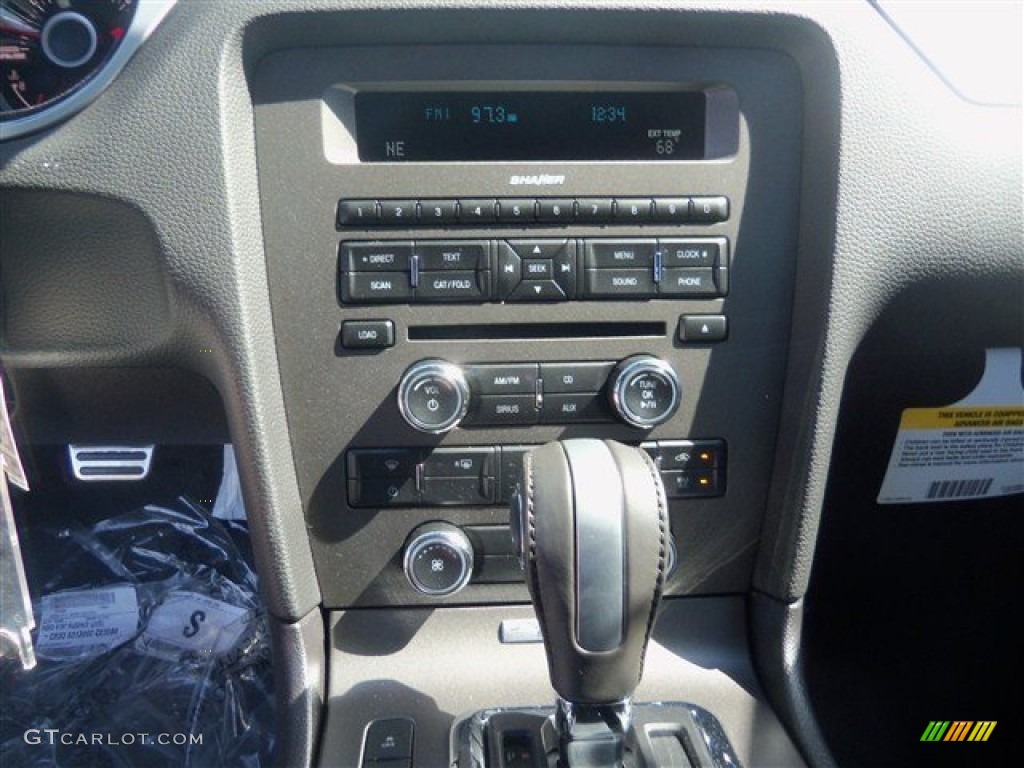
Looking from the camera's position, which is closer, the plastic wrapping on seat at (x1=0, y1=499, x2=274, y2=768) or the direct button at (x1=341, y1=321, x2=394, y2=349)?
the direct button at (x1=341, y1=321, x2=394, y2=349)

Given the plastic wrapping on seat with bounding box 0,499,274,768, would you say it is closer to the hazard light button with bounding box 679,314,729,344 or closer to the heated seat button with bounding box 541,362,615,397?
the heated seat button with bounding box 541,362,615,397

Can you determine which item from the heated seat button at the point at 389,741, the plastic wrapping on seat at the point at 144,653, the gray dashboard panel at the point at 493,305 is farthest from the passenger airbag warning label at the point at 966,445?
the plastic wrapping on seat at the point at 144,653

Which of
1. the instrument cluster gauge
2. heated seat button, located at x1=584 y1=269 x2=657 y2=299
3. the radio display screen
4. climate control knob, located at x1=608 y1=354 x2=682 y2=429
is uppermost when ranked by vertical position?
the instrument cluster gauge

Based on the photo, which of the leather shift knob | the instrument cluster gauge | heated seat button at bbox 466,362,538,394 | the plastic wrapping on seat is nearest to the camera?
the leather shift knob

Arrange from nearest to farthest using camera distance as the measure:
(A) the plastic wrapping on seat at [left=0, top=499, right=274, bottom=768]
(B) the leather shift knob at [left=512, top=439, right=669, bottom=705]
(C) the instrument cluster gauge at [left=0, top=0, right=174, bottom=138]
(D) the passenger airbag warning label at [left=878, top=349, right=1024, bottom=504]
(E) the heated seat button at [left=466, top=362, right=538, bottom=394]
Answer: (B) the leather shift knob at [left=512, top=439, right=669, bottom=705] < (C) the instrument cluster gauge at [left=0, top=0, right=174, bottom=138] < (E) the heated seat button at [left=466, top=362, right=538, bottom=394] < (D) the passenger airbag warning label at [left=878, top=349, right=1024, bottom=504] < (A) the plastic wrapping on seat at [left=0, top=499, right=274, bottom=768]

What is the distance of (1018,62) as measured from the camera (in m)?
1.03

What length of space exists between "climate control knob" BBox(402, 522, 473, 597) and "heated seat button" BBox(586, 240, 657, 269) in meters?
0.34

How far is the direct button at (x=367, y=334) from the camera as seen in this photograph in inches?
40.4

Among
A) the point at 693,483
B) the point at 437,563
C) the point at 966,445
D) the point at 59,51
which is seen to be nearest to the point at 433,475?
the point at 437,563

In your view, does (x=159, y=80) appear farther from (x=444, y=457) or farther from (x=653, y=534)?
(x=653, y=534)

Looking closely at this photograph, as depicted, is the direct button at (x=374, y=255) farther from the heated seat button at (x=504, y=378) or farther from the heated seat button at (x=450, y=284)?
the heated seat button at (x=504, y=378)

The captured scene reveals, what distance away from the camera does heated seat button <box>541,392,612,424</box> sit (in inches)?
41.8

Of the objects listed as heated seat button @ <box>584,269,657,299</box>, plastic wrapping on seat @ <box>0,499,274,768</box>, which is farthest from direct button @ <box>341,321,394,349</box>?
plastic wrapping on seat @ <box>0,499,274,768</box>

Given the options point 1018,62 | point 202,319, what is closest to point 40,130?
point 202,319
